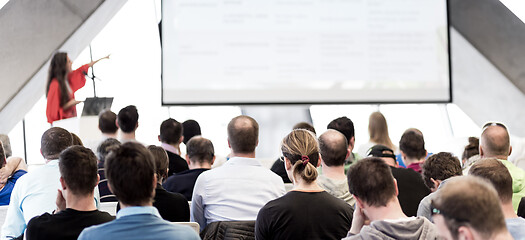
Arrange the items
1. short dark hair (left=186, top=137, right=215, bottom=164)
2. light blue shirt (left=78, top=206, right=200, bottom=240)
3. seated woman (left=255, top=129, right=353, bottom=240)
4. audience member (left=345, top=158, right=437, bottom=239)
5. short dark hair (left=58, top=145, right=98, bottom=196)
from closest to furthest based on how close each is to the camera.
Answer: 1. light blue shirt (left=78, top=206, right=200, bottom=240)
2. audience member (left=345, top=158, right=437, bottom=239)
3. short dark hair (left=58, top=145, right=98, bottom=196)
4. seated woman (left=255, top=129, right=353, bottom=240)
5. short dark hair (left=186, top=137, right=215, bottom=164)

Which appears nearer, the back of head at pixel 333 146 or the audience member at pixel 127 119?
the back of head at pixel 333 146

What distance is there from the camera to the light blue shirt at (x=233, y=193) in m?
3.37

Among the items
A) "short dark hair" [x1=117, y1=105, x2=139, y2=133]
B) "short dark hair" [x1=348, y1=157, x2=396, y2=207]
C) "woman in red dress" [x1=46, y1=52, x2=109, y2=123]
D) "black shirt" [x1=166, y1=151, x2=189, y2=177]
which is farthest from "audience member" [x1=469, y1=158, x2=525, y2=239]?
"woman in red dress" [x1=46, y1=52, x2=109, y2=123]

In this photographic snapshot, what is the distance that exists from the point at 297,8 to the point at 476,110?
3838 mm

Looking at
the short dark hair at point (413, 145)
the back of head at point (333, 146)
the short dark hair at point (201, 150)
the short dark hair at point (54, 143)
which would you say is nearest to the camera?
the short dark hair at point (54, 143)

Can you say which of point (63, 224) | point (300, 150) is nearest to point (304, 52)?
point (300, 150)

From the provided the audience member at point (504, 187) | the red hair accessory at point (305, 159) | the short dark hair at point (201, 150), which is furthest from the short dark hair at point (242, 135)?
the audience member at point (504, 187)

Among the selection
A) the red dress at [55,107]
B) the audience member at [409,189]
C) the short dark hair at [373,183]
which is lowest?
the audience member at [409,189]

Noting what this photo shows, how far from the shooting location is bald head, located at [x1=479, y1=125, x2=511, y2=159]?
13.1 feet

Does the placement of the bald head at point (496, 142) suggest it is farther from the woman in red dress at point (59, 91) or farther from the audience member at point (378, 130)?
the woman in red dress at point (59, 91)

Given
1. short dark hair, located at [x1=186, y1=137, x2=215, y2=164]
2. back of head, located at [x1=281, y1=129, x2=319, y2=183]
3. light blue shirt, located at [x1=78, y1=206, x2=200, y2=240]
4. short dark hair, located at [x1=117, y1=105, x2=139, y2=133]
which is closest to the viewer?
light blue shirt, located at [x1=78, y1=206, x2=200, y2=240]

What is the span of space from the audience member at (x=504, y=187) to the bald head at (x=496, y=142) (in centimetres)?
138

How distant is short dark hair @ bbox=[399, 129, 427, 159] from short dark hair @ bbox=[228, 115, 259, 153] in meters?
1.42

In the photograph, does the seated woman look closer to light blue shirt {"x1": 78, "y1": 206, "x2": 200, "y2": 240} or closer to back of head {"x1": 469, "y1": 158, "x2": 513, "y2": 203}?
back of head {"x1": 469, "y1": 158, "x2": 513, "y2": 203}
